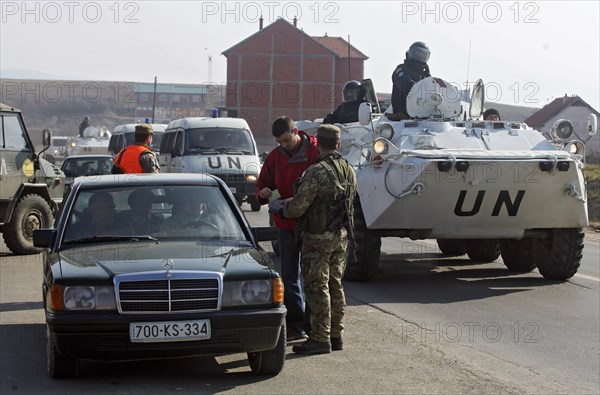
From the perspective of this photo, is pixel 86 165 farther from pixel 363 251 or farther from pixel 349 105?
pixel 363 251

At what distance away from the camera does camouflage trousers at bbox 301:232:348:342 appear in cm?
788

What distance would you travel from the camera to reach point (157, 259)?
275 inches

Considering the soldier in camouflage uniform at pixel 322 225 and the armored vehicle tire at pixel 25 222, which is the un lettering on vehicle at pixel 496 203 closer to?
the soldier in camouflage uniform at pixel 322 225

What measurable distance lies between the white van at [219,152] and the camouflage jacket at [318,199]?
15.5 meters

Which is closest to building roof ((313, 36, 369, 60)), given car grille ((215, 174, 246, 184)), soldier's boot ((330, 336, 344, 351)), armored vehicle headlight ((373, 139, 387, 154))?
car grille ((215, 174, 246, 184))

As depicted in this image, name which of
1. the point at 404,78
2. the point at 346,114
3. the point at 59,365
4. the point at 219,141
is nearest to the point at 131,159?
the point at 59,365

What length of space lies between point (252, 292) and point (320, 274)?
1118 mm

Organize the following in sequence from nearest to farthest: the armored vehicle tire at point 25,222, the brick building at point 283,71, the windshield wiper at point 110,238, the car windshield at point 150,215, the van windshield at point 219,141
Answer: the windshield wiper at point 110,238 < the car windshield at point 150,215 < the armored vehicle tire at point 25,222 < the van windshield at point 219,141 < the brick building at point 283,71

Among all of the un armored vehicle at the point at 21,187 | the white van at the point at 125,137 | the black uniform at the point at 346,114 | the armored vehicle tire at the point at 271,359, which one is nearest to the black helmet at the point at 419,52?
the black uniform at the point at 346,114

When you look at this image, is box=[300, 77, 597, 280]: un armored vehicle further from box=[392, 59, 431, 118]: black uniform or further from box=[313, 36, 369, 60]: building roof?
box=[313, 36, 369, 60]: building roof

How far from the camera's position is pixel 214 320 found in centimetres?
668

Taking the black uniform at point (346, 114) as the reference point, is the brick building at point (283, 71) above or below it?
above

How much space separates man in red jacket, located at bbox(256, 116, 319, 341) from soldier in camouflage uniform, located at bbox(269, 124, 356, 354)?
49cm

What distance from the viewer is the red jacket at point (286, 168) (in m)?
8.63
